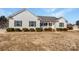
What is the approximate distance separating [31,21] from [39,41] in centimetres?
35

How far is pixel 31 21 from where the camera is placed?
457cm

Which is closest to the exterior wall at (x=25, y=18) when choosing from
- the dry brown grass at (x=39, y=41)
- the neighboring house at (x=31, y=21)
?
the neighboring house at (x=31, y=21)

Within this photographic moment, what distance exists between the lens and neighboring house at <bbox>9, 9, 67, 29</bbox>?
15.0 feet

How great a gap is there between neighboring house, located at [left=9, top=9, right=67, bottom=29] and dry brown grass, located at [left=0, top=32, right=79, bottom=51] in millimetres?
132

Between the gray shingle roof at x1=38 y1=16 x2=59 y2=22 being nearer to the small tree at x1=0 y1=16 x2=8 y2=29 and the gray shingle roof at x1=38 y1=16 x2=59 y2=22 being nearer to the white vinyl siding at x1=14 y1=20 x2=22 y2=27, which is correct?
the white vinyl siding at x1=14 y1=20 x2=22 y2=27

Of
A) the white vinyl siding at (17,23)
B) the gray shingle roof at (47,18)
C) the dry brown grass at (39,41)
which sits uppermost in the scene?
the gray shingle roof at (47,18)

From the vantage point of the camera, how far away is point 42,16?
457cm

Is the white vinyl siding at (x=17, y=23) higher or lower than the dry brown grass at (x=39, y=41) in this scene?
higher

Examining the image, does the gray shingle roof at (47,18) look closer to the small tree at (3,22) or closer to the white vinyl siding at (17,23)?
the white vinyl siding at (17,23)

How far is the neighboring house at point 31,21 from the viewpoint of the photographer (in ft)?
15.0

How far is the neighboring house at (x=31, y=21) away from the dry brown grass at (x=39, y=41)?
0.13m

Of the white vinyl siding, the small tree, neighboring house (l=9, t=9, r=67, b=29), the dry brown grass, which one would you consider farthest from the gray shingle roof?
the small tree
